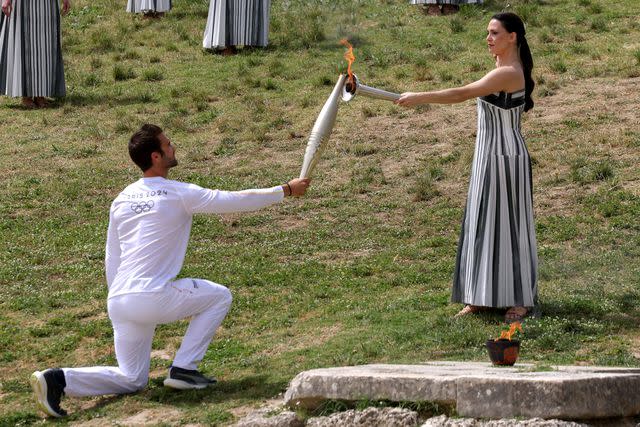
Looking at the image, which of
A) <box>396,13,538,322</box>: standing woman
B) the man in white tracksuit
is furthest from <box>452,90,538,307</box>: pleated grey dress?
the man in white tracksuit

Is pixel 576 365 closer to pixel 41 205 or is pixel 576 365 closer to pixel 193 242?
pixel 193 242

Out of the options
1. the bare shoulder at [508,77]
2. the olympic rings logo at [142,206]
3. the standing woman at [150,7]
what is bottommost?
the olympic rings logo at [142,206]

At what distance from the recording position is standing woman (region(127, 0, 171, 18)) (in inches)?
854

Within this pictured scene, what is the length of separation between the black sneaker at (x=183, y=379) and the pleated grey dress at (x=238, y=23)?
37.1ft

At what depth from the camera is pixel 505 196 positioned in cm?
913

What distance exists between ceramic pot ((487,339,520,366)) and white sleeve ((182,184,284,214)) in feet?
5.18

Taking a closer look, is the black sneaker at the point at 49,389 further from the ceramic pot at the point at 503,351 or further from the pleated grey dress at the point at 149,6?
the pleated grey dress at the point at 149,6

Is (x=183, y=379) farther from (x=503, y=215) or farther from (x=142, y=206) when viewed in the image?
(x=503, y=215)

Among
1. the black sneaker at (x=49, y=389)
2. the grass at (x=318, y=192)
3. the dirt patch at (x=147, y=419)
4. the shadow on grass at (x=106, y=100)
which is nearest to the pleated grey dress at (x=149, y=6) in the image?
the grass at (x=318, y=192)

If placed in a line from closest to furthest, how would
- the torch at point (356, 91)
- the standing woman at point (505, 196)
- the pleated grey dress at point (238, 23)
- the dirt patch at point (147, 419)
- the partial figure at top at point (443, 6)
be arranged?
1. the dirt patch at point (147, 419)
2. the torch at point (356, 91)
3. the standing woman at point (505, 196)
4. the pleated grey dress at point (238, 23)
5. the partial figure at top at point (443, 6)

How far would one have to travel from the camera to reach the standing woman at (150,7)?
71.2 ft

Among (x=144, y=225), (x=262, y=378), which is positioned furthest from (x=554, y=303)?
(x=144, y=225)

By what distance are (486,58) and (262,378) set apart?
381 inches

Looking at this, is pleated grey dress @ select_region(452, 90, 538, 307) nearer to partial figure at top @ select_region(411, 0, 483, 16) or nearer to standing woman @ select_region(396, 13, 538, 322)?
standing woman @ select_region(396, 13, 538, 322)
